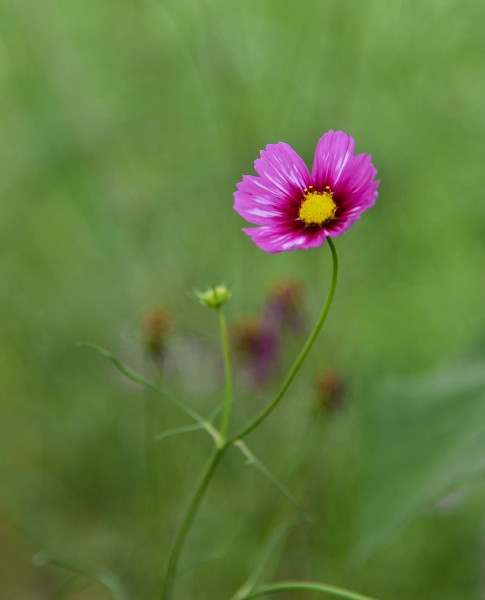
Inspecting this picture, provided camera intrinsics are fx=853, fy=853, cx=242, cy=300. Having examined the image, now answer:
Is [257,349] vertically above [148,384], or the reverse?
[257,349]

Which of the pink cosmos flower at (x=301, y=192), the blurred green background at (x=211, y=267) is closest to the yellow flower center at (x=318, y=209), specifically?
the pink cosmos flower at (x=301, y=192)

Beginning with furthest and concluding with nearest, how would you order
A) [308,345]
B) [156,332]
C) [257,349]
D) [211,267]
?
[211,267]
[257,349]
[156,332]
[308,345]

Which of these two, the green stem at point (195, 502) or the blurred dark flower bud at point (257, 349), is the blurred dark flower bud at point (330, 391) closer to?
the blurred dark flower bud at point (257, 349)

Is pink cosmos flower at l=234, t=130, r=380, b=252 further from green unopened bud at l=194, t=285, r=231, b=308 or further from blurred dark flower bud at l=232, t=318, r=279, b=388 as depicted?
blurred dark flower bud at l=232, t=318, r=279, b=388

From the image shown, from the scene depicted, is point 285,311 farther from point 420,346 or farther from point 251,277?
point 420,346

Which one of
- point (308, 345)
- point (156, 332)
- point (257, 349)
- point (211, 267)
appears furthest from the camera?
point (211, 267)

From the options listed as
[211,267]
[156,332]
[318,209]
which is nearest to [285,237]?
[318,209]

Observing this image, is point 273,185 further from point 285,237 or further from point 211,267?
point 211,267
